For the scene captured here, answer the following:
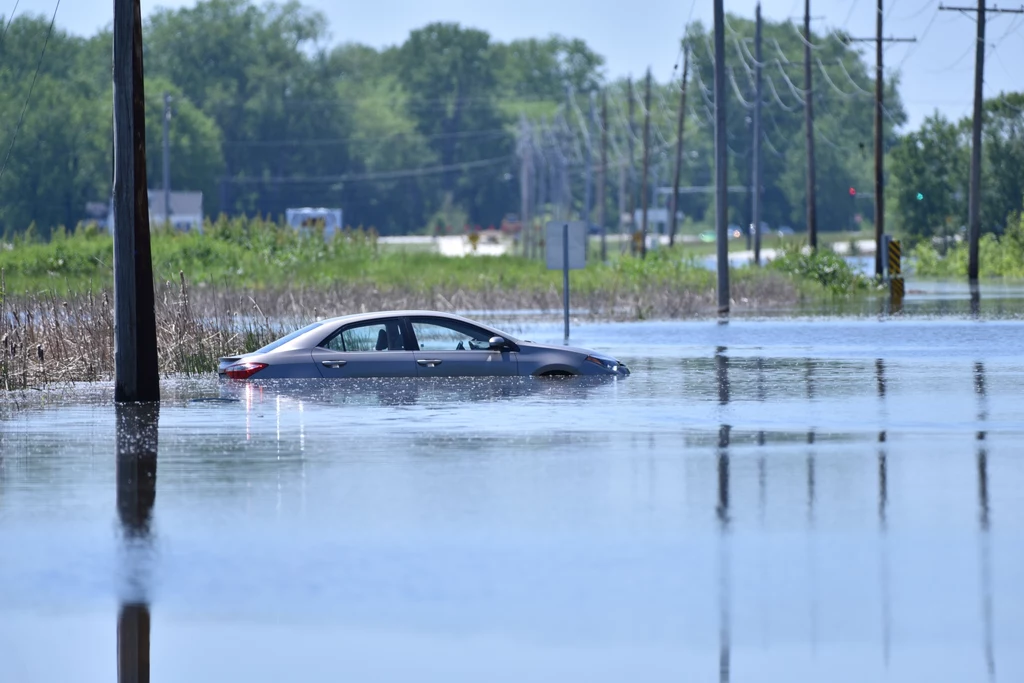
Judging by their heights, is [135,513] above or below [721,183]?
below

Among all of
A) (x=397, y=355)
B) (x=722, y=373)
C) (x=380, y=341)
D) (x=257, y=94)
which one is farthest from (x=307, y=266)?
(x=257, y=94)

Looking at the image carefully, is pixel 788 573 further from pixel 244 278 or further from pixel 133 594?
pixel 244 278

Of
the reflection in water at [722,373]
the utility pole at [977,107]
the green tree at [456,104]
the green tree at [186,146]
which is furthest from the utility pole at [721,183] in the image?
the green tree at [456,104]

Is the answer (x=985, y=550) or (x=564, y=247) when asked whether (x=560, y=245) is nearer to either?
(x=564, y=247)

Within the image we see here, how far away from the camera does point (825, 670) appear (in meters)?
8.09

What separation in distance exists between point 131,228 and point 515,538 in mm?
11400

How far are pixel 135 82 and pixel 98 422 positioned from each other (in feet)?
13.5

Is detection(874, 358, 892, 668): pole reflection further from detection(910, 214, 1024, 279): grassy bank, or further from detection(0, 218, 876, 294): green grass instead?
detection(910, 214, 1024, 279): grassy bank

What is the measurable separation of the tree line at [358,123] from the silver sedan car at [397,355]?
100 meters

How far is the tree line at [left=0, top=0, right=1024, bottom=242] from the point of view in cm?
13538

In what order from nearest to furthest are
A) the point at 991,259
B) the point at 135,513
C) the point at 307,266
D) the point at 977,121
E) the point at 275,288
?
the point at 135,513 < the point at 275,288 < the point at 307,266 < the point at 977,121 < the point at 991,259

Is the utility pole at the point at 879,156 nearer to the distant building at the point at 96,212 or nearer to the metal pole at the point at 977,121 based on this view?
the metal pole at the point at 977,121

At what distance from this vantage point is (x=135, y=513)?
512 inches

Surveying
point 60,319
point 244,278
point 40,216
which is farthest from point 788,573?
point 40,216
